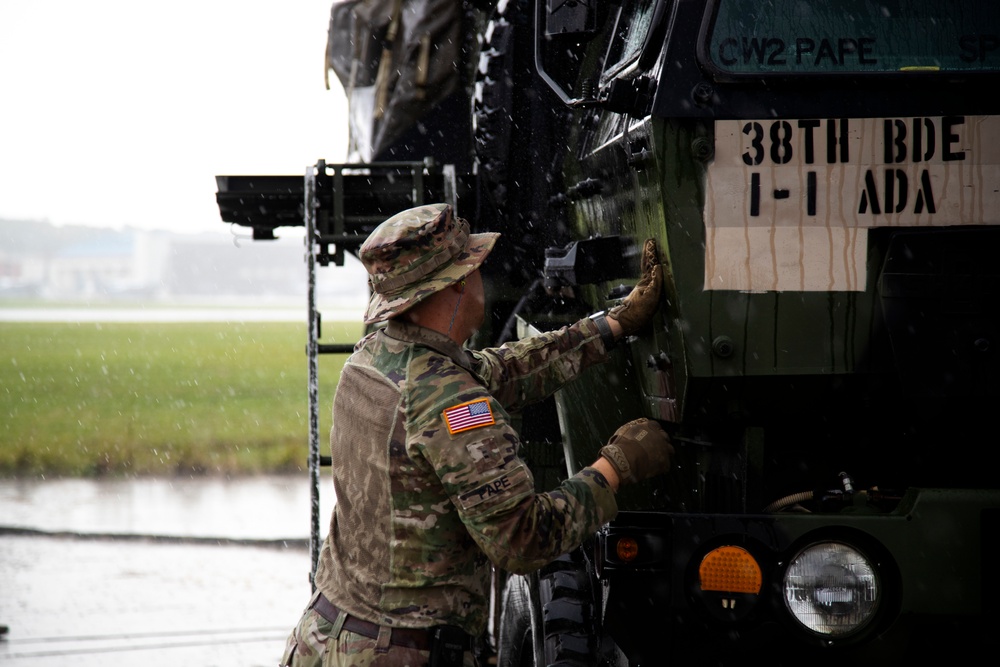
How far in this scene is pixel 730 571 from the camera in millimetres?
2451

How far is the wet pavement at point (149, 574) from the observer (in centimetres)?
624

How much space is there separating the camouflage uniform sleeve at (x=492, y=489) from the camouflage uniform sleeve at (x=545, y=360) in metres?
0.65

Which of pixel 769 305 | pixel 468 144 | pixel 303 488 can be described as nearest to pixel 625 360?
pixel 769 305

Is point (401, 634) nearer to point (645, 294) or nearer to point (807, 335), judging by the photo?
point (645, 294)

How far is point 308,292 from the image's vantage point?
4.55 metres

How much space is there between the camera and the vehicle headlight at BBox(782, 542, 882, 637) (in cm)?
242

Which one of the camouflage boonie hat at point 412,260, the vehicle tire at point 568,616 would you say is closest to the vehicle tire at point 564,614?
the vehicle tire at point 568,616

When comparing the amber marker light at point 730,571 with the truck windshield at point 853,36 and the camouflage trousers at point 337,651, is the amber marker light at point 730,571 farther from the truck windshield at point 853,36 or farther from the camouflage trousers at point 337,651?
the truck windshield at point 853,36

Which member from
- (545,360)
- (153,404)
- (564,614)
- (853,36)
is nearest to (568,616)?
(564,614)

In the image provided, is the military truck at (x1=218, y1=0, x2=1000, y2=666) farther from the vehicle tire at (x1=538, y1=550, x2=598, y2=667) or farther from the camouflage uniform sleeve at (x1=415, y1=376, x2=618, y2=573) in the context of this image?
the camouflage uniform sleeve at (x1=415, y1=376, x2=618, y2=573)

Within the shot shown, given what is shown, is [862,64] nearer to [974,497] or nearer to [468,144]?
[974,497]

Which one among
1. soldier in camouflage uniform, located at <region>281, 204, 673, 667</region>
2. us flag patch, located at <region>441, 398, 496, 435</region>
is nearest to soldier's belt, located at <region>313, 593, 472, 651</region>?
soldier in camouflage uniform, located at <region>281, 204, 673, 667</region>

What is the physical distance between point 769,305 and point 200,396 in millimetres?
22365

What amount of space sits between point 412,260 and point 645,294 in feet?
Result: 2.01
